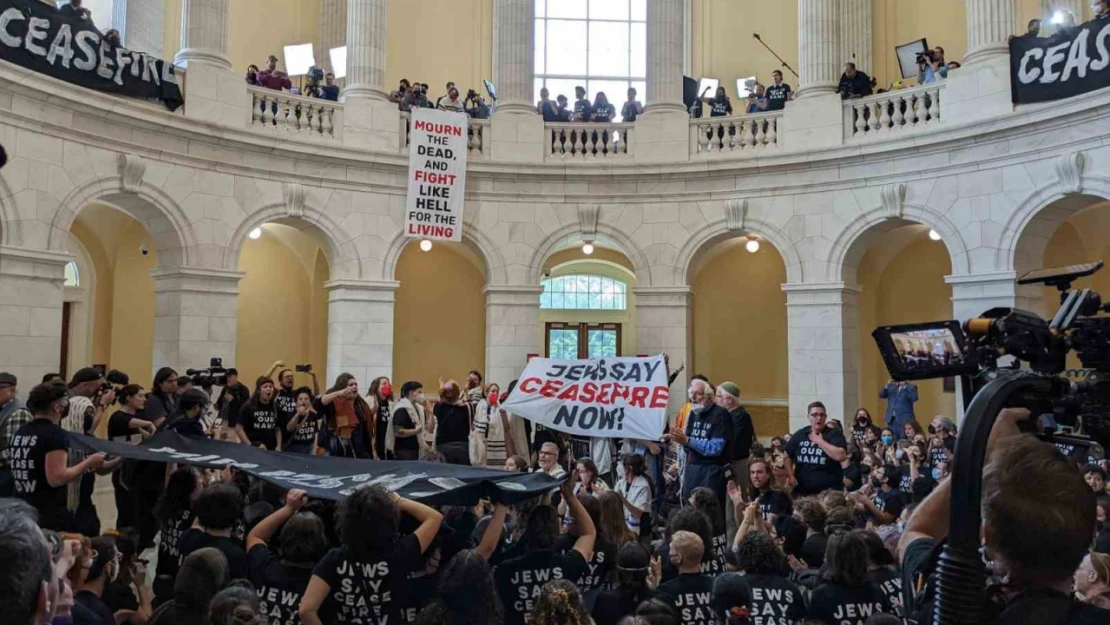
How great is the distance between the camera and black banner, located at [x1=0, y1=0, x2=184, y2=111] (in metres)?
13.0

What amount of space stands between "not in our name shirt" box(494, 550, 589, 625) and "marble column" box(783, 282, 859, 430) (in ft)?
42.2

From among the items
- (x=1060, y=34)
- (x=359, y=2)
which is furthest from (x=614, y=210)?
(x=1060, y=34)

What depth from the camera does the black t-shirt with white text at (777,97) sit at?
61.7 feet

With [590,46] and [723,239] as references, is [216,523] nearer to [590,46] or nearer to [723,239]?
[723,239]

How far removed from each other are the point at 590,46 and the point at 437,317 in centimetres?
876

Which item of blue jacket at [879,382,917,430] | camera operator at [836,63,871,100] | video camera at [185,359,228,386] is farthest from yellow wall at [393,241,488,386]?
blue jacket at [879,382,917,430]

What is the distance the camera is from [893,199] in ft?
55.0

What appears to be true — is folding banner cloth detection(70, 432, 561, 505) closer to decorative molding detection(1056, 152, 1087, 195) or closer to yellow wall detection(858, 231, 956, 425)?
decorative molding detection(1056, 152, 1087, 195)

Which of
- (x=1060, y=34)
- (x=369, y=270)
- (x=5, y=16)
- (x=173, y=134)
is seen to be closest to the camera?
(x=5, y=16)

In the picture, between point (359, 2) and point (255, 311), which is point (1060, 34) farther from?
point (255, 311)

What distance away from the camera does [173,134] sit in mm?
15664

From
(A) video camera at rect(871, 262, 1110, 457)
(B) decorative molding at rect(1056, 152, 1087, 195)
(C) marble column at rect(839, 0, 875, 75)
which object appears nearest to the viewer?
(A) video camera at rect(871, 262, 1110, 457)

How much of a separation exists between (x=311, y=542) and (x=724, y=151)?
1528cm

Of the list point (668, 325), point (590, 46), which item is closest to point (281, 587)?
point (668, 325)
